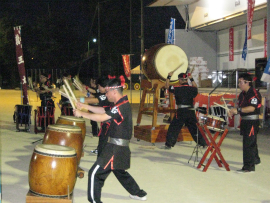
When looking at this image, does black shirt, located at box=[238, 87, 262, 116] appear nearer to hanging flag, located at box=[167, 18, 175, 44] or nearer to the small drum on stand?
the small drum on stand

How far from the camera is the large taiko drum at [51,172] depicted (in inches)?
157

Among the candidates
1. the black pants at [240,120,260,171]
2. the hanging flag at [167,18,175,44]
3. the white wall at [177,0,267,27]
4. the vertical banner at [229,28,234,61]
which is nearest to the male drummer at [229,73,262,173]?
the black pants at [240,120,260,171]

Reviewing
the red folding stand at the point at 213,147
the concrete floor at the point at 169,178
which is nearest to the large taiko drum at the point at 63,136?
the concrete floor at the point at 169,178

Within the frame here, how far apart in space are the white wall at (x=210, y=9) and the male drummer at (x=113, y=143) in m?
11.0

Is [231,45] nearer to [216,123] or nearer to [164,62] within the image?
[164,62]

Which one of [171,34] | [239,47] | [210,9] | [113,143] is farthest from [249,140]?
[239,47]

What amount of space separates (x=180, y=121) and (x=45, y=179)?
15.3 ft

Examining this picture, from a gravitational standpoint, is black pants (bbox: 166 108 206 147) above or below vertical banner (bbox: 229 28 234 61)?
below

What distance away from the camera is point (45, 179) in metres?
4.00

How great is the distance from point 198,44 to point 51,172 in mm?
16724

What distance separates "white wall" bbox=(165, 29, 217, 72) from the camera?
1897 cm

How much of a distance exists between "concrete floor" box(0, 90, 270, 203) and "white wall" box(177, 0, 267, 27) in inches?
319

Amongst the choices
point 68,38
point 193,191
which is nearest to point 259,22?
point 193,191

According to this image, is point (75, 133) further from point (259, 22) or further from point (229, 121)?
point (259, 22)
